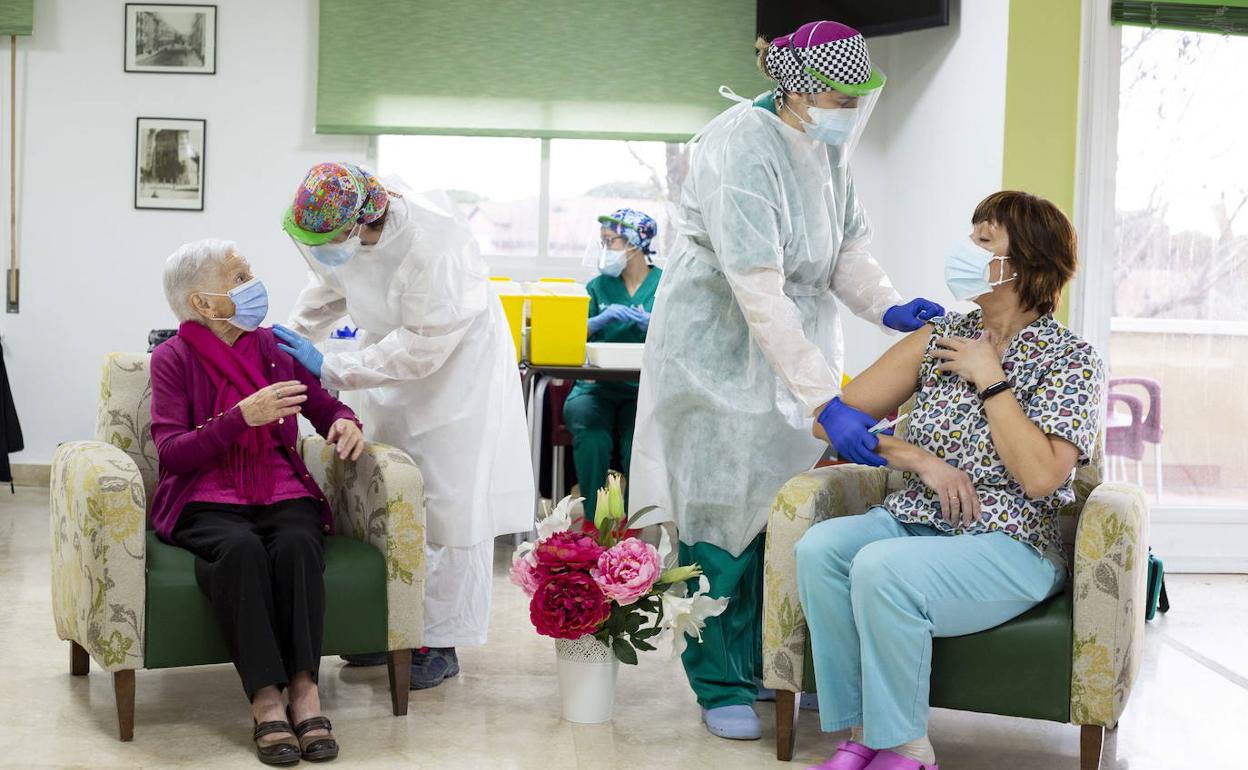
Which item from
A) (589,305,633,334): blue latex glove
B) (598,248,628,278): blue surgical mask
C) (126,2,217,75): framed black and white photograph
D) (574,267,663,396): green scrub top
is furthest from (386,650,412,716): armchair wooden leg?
(126,2,217,75): framed black and white photograph

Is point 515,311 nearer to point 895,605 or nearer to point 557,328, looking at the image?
point 557,328

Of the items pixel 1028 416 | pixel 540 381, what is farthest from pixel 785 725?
pixel 540 381

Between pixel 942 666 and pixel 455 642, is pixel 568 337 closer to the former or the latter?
pixel 455 642

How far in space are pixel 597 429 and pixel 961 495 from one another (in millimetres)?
2225

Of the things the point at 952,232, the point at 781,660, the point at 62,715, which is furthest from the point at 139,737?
the point at 952,232

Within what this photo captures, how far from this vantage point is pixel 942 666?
2.18 metres

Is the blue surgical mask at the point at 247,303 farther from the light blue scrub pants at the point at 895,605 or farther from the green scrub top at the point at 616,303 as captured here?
the green scrub top at the point at 616,303

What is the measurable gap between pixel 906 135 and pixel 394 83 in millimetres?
2131

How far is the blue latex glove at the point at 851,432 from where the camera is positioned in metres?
2.27

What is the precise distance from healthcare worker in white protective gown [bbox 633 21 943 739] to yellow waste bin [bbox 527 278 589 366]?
4.88 ft

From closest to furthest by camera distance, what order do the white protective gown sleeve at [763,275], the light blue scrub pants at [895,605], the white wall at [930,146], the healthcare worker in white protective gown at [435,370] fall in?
the light blue scrub pants at [895,605]
the white protective gown sleeve at [763,275]
the healthcare worker in white protective gown at [435,370]
the white wall at [930,146]

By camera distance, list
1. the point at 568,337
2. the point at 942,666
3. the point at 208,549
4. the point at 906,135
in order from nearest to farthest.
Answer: the point at 942,666
the point at 208,549
the point at 568,337
the point at 906,135

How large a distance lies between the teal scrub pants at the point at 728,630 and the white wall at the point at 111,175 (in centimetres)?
341

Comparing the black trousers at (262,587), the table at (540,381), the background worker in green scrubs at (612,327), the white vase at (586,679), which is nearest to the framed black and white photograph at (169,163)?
the background worker in green scrubs at (612,327)
